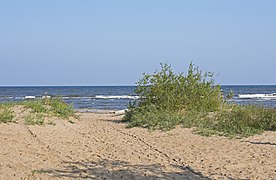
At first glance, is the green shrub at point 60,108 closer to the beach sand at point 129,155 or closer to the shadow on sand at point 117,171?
the beach sand at point 129,155

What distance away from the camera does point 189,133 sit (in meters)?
15.3

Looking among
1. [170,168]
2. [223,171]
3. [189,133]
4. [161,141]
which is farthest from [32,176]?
[189,133]

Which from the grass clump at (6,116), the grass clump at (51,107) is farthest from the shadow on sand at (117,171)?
the grass clump at (51,107)

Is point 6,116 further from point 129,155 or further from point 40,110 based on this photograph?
point 129,155

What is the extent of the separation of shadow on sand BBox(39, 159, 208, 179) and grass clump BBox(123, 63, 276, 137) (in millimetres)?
6201

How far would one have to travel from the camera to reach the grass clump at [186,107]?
640 inches

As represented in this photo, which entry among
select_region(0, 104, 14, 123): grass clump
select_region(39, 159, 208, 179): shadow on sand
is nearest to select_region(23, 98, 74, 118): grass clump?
select_region(0, 104, 14, 123): grass clump

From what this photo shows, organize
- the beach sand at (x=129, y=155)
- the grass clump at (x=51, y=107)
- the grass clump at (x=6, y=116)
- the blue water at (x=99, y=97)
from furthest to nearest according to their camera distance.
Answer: the blue water at (x=99, y=97), the grass clump at (x=51, y=107), the grass clump at (x=6, y=116), the beach sand at (x=129, y=155)

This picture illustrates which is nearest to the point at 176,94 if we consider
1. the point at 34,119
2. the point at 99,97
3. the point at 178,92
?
the point at 178,92

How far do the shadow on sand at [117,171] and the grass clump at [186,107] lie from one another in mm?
6201

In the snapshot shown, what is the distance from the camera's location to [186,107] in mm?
20234

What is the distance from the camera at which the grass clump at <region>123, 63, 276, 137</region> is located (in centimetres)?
1626

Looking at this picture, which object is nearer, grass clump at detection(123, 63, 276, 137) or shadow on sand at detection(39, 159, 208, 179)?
shadow on sand at detection(39, 159, 208, 179)

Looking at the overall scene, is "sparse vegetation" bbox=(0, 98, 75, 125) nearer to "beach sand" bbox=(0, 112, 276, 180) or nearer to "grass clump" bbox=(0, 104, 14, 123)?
"grass clump" bbox=(0, 104, 14, 123)
